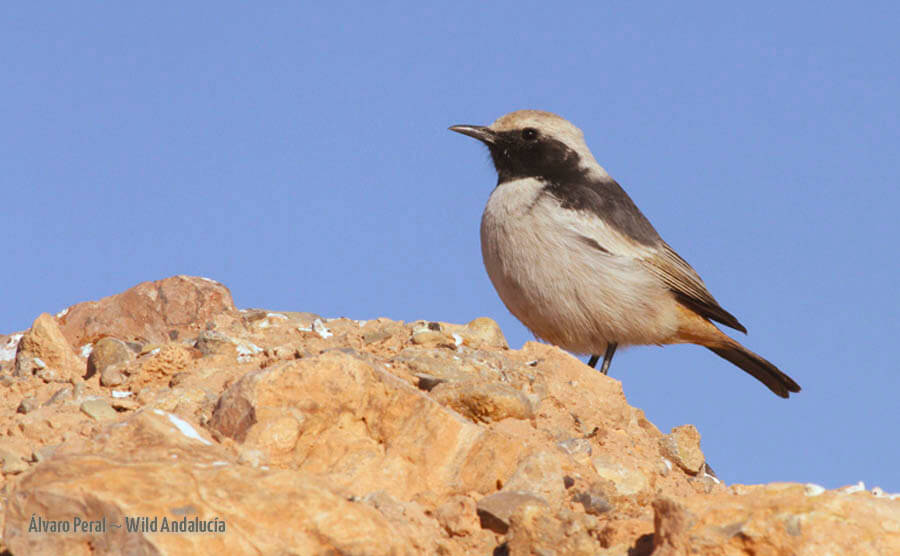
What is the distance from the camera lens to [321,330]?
296 inches

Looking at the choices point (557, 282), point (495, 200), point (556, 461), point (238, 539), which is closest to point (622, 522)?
point (556, 461)

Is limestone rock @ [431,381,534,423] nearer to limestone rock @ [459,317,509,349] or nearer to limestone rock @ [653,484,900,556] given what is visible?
limestone rock @ [459,317,509,349]

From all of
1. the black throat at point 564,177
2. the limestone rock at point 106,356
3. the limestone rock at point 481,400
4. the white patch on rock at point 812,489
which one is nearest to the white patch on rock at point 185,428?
the limestone rock at point 481,400

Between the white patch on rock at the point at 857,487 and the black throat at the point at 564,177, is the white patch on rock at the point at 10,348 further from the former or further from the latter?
the white patch on rock at the point at 857,487

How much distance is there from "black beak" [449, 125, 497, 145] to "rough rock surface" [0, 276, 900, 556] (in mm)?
2706

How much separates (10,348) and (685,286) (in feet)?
19.5

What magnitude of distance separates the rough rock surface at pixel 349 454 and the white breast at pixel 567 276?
1191 millimetres

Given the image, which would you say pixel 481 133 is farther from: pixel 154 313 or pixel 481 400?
pixel 481 400

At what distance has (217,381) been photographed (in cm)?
606

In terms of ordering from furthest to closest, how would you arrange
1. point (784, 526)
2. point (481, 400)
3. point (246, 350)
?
point (246, 350), point (481, 400), point (784, 526)

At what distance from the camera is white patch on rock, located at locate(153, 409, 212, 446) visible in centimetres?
471

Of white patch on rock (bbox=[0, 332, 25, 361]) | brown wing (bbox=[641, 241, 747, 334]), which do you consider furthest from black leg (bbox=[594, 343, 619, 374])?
white patch on rock (bbox=[0, 332, 25, 361])

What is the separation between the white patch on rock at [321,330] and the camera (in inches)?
292

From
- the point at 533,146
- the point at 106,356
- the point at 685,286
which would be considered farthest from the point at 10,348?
the point at 685,286
